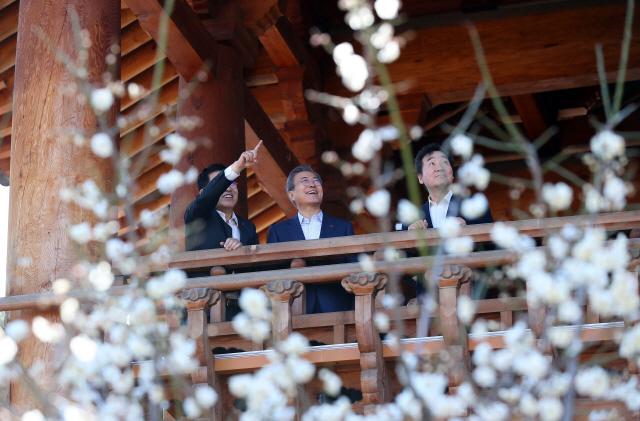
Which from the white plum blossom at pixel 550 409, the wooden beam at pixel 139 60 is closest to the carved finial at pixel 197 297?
the white plum blossom at pixel 550 409

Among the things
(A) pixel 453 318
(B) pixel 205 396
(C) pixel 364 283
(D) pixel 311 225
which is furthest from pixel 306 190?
(B) pixel 205 396

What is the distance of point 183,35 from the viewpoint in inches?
201

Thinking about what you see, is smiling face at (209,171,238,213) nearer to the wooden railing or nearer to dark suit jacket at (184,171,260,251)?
dark suit jacket at (184,171,260,251)

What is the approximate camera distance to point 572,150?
27.3 feet

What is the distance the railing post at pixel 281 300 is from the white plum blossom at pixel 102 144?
2.56 ft

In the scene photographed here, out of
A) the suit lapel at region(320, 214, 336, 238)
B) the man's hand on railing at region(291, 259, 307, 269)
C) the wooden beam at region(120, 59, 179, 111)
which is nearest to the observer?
the man's hand on railing at region(291, 259, 307, 269)

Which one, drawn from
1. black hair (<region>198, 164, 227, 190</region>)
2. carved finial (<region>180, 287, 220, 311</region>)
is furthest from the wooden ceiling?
carved finial (<region>180, 287, 220, 311</region>)

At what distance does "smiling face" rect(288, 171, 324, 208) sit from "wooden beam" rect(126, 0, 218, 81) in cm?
141

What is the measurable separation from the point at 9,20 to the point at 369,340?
161 inches

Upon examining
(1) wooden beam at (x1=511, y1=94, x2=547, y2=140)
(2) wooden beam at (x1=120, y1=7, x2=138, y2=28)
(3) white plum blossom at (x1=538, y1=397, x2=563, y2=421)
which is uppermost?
(2) wooden beam at (x1=120, y1=7, x2=138, y2=28)

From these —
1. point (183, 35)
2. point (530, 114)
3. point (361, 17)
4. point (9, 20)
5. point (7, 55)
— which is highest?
point (9, 20)

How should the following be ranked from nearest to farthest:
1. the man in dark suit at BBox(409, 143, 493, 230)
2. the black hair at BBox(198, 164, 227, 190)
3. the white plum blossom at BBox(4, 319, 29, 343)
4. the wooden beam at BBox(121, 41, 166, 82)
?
the white plum blossom at BBox(4, 319, 29, 343)
the man in dark suit at BBox(409, 143, 493, 230)
the black hair at BBox(198, 164, 227, 190)
the wooden beam at BBox(121, 41, 166, 82)

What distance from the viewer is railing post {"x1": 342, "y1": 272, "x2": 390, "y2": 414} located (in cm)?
304

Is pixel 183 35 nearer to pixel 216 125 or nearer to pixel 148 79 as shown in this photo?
pixel 216 125
